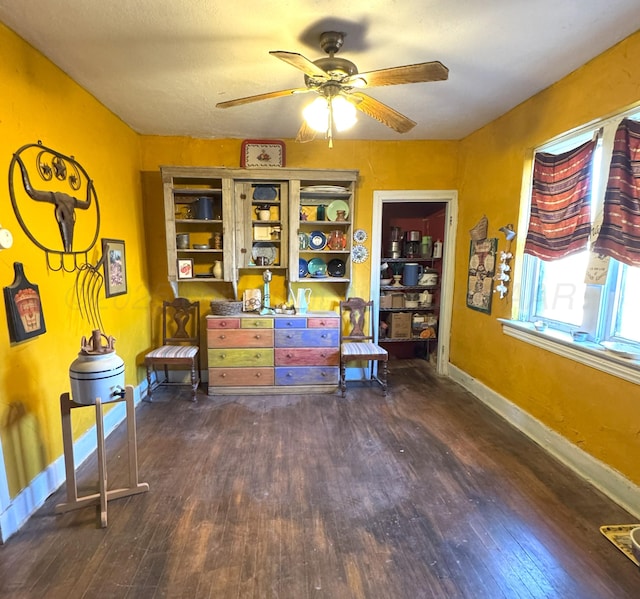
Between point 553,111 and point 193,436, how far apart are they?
3.44 meters

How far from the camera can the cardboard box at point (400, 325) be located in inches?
164

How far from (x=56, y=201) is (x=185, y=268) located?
4.56 ft

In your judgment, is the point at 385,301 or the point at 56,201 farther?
the point at 385,301

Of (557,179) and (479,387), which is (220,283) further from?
(557,179)

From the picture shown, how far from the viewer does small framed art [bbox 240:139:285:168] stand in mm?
3434

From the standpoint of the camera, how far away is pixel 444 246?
12.4ft

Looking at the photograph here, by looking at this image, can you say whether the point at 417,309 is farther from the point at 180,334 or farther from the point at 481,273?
the point at 180,334

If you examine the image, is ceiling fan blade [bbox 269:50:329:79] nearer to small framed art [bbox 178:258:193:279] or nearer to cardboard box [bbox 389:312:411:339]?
small framed art [bbox 178:258:193:279]

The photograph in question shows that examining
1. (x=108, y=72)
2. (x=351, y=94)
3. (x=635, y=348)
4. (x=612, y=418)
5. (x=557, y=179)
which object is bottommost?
(x=612, y=418)

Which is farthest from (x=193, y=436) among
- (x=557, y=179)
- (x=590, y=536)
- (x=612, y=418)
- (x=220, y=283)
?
(x=557, y=179)

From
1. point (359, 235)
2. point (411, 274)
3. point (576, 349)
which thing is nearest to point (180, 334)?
point (359, 235)

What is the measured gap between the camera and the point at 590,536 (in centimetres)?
167

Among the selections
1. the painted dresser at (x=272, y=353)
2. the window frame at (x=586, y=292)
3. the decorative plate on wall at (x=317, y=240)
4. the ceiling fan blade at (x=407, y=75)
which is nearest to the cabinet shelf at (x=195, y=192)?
the decorative plate on wall at (x=317, y=240)

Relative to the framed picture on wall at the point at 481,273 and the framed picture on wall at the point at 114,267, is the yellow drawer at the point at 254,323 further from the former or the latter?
the framed picture on wall at the point at 481,273
